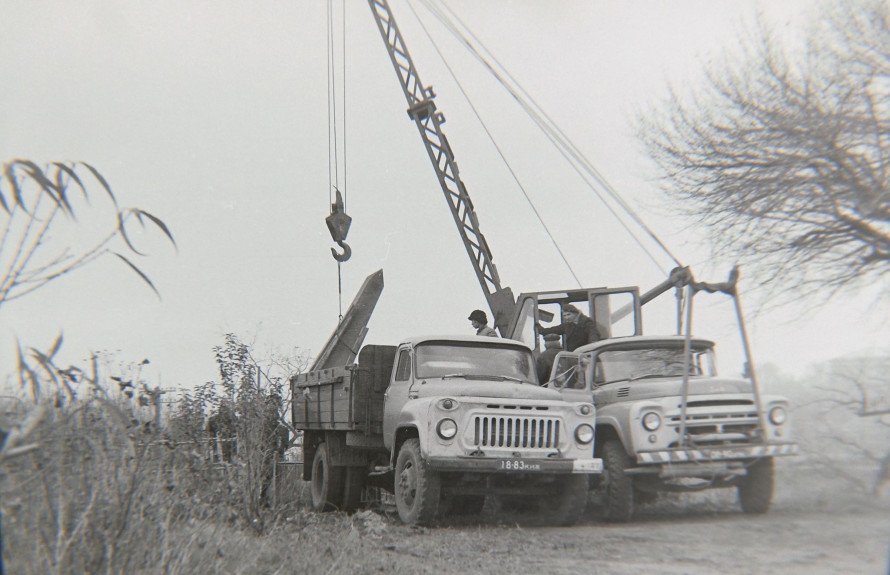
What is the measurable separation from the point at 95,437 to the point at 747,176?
954 cm

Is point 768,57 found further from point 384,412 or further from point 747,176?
point 384,412

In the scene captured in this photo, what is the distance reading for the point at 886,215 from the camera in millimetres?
9508

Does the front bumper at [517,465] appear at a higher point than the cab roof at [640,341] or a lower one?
lower

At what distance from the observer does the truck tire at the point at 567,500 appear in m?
8.48

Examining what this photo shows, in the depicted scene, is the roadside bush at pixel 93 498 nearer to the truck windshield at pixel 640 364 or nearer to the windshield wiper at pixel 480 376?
the windshield wiper at pixel 480 376

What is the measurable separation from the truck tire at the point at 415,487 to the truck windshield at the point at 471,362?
3.60 feet

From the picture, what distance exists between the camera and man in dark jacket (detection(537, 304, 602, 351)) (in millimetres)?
10914

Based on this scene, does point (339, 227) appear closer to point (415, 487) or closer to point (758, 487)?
point (415, 487)

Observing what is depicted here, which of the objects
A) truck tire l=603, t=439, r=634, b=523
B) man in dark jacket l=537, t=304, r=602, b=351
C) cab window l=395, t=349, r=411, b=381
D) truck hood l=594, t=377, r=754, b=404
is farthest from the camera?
man in dark jacket l=537, t=304, r=602, b=351

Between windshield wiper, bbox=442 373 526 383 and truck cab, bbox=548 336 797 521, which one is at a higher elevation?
windshield wiper, bbox=442 373 526 383

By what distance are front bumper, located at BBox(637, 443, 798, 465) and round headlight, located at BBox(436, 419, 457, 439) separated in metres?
Answer: 2.10

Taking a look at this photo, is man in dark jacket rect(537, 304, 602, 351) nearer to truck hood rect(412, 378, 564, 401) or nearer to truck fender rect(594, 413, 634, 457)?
truck fender rect(594, 413, 634, 457)

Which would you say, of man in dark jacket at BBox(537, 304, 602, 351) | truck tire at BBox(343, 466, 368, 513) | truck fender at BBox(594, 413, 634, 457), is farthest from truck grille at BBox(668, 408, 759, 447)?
truck tire at BBox(343, 466, 368, 513)

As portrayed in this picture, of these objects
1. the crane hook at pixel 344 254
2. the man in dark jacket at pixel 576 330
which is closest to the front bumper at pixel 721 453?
the man in dark jacket at pixel 576 330
